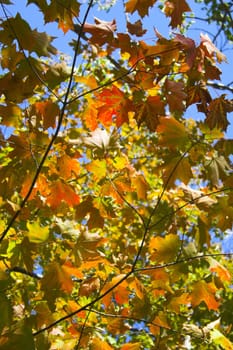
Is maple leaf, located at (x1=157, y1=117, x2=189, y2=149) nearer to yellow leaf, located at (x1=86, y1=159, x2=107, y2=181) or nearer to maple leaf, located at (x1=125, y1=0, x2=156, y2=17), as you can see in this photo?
yellow leaf, located at (x1=86, y1=159, x2=107, y2=181)

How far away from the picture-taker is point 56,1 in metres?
2.02

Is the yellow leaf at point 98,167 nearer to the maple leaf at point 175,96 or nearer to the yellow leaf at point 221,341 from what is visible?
the maple leaf at point 175,96

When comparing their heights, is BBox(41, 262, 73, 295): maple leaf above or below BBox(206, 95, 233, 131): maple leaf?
below

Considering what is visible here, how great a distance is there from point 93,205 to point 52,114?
498mm

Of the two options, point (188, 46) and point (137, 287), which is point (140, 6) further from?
point (137, 287)

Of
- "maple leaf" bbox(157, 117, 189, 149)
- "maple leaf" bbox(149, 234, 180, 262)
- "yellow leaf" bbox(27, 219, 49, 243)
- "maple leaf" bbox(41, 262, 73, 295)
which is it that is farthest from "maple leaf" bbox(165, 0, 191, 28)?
"maple leaf" bbox(41, 262, 73, 295)

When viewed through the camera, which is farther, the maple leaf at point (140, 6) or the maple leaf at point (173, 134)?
the maple leaf at point (140, 6)

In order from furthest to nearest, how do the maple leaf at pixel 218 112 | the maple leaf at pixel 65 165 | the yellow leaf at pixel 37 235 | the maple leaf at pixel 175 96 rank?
the maple leaf at pixel 65 165
the maple leaf at pixel 175 96
the maple leaf at pixel 218 112
the yellow leaf at pixel 37 235

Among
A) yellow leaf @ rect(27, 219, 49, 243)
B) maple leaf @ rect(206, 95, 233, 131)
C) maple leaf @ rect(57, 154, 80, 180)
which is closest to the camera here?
yellow leaf @ rect(27, 219, 49, 243)

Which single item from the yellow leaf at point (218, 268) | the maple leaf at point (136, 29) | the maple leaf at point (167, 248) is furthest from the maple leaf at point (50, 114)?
the yellow leaf at point (218, 268)

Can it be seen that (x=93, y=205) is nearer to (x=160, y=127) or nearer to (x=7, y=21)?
(x=160, y=127)

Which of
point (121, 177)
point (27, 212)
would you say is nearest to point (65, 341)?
point (27, 212)

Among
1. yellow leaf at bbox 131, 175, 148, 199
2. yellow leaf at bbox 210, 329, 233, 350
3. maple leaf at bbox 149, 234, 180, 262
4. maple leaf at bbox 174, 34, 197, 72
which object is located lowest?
yellow leaf at bbox 210, 329, 233, 350

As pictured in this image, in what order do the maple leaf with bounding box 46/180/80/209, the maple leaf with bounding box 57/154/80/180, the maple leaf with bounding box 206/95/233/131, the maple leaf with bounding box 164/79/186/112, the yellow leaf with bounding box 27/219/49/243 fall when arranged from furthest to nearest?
the maple leaf with bounding box 57/154/80/180, the maple leaf with bounding box 46/180/80/209, the maple leaf with bounding box 164/79/186/112, the maple leaf with bounding box 206/95/233/131, the yellow leaf with bounding box 27/219/49/243
